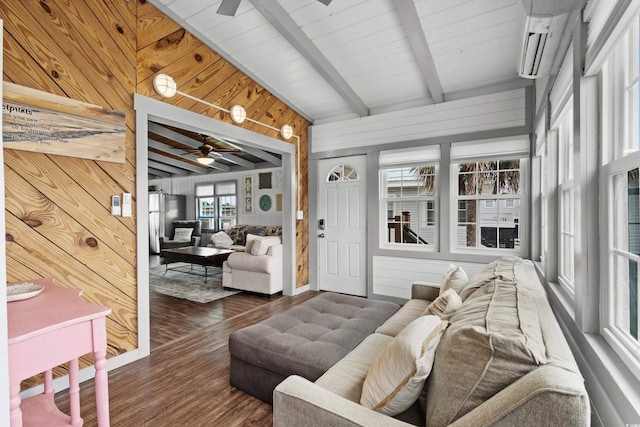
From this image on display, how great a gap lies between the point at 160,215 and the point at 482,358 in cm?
909

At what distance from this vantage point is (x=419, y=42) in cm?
292

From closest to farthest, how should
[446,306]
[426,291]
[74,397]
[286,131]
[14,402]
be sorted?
[14,402]
[74,397]
[446,306]
[426,291]
[286,131]

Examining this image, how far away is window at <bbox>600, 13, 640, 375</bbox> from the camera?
1176mm

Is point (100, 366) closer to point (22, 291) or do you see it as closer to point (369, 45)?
point (22, 291)

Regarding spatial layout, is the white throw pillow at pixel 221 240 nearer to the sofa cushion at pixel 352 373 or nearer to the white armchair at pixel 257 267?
the white armchair at pixel 257 267

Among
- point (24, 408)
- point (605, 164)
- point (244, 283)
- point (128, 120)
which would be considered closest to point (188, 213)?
point (244, 283)

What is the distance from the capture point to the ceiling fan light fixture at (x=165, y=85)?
2.83 m

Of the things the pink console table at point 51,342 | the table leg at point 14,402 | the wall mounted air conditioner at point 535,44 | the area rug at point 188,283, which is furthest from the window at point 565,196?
the area rug at point 188,283

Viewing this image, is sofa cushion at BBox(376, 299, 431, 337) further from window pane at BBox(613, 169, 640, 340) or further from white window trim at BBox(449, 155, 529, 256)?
white window trim at BBox(449, 155, 529, 256)

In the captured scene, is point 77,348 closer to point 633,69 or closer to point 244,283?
point 633,69

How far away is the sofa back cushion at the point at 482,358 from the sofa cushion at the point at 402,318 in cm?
90

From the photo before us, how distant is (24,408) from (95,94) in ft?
7.04

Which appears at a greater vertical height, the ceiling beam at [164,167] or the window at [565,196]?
the ceiling beam at [164,167]

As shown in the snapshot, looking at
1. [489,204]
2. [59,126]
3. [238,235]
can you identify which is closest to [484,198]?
[489,204]
